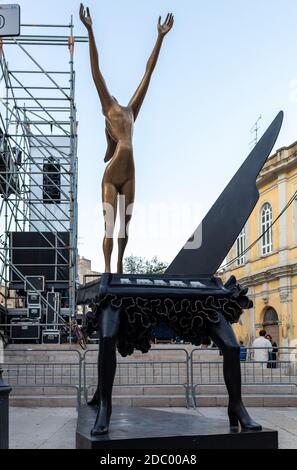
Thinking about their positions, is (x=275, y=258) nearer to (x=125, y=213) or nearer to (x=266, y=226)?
(x=266, y=226)

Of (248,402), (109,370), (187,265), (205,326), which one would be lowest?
(248,402)

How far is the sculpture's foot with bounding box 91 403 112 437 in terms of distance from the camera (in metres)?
4.07

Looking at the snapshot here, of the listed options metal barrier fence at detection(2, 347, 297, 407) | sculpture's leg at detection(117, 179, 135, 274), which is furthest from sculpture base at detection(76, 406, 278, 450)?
metal barrier fence at detection(2, 347, 297, 407)

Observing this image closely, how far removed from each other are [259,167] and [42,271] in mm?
14739

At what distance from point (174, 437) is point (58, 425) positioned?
423 cm

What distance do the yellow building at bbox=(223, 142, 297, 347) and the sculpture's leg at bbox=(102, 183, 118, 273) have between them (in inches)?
823

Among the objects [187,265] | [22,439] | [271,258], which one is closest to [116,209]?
[187,265]

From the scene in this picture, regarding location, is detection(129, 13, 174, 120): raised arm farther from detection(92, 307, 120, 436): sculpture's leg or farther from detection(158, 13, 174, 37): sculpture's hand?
detection(92, 307, 120, 436): sculpture's leg

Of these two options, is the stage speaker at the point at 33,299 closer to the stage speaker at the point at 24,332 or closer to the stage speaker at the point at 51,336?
the stage speaker at the point at 24,332

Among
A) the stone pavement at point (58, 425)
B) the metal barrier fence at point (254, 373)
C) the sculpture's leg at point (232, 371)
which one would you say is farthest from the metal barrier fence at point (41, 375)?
the sculpture's leg at point (232, 371)

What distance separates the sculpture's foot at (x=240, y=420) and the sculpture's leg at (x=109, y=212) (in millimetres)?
2184

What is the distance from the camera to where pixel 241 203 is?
5113mm

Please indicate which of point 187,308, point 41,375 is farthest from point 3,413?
point 41,375
